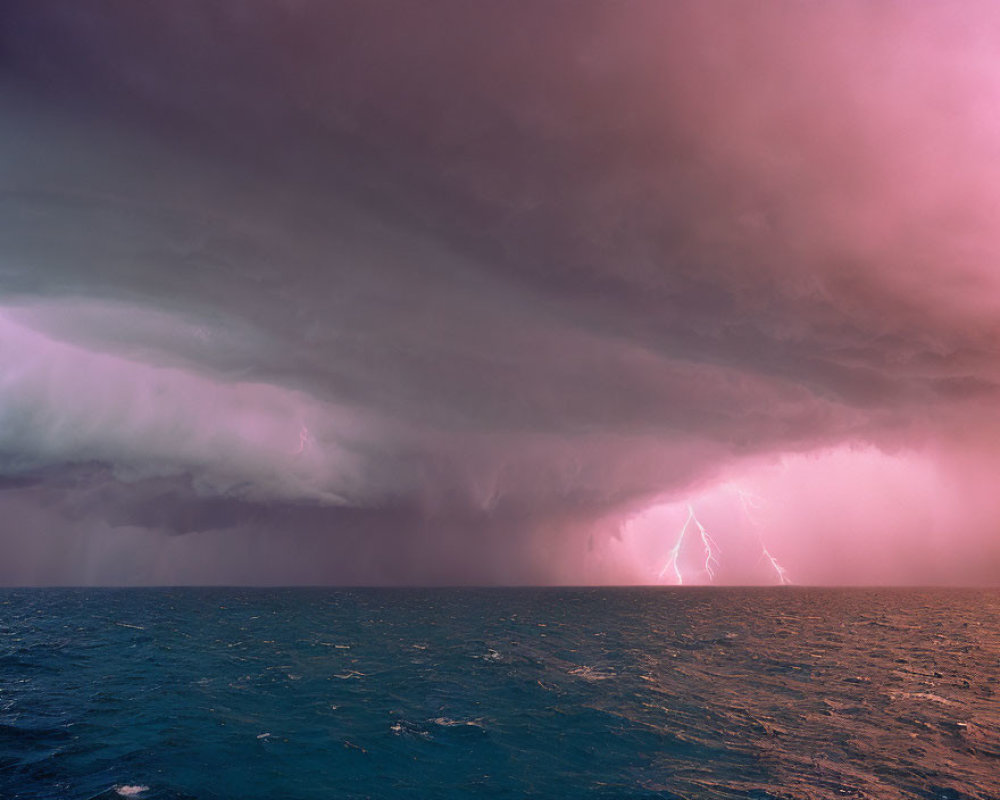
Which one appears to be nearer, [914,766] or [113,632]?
[914,766]

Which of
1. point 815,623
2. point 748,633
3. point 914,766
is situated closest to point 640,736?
point 914,766

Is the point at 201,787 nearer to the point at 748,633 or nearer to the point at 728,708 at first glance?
the point at 728,708

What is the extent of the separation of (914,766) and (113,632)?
92.4 metres

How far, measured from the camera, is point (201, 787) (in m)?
24.7

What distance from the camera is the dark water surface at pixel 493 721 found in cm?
2570

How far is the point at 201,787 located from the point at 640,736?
71.7 feet

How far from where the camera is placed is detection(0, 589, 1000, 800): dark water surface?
25703 millimetres

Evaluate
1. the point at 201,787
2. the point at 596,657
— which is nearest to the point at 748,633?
the point at 596,657

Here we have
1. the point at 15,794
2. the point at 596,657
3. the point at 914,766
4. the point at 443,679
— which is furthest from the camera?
the point at 596,657

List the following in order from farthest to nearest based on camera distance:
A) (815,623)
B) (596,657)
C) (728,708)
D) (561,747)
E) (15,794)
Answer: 1. (815,623)
2. (596,657)
3. (728,708)
4. (561,747)
5. (15,794)

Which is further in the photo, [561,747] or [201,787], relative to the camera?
[561,747]

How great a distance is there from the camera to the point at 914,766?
91.4ft

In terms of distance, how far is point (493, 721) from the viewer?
115 feet

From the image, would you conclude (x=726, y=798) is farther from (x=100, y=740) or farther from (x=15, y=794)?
(x=100, y=740)
